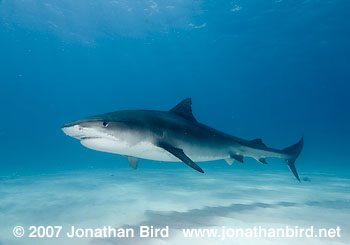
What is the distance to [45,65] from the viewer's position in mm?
60875

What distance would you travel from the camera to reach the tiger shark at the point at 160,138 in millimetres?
3289

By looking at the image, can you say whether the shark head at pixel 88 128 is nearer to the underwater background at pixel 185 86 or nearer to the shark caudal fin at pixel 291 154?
the underwater background at pixel 185 86

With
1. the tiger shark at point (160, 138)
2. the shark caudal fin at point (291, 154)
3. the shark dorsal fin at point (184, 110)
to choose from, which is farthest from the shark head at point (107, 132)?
the shark caudal fin at point (291, 154)

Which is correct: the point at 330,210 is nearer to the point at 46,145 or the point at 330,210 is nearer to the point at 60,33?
the point at 60,33

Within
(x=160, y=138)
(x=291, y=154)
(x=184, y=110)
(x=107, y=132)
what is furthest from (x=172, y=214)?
(x=291, y=154)

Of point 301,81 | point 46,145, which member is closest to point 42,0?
point 301,81

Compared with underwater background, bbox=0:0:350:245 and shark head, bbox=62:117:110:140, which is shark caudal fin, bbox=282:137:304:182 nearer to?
underwater background, bbox=0:0:350:245

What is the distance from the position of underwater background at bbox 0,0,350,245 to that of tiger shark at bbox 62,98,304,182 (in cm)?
113

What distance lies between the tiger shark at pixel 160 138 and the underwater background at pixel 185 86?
3.72 ft

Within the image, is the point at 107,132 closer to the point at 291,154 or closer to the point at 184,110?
the point at 184,110

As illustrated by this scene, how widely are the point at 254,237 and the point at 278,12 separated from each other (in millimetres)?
28236

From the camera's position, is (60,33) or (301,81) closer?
(60,33)

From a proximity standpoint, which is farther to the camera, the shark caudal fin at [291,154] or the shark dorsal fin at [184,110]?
the shark caudal fin at [291,154]

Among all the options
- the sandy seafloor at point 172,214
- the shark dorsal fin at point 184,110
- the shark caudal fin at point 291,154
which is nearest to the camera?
the sandy seafloor at point 172,214
